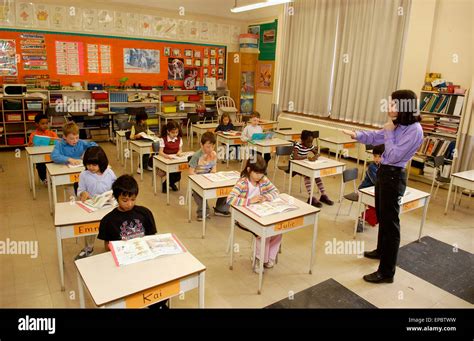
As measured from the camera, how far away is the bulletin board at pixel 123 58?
828cm

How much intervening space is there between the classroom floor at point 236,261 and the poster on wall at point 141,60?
4.85 meters

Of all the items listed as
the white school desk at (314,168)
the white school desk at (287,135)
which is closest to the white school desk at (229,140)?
the white school desk at (287,135)

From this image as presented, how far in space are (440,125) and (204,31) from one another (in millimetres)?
6943

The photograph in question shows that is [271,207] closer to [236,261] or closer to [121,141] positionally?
[236,261]

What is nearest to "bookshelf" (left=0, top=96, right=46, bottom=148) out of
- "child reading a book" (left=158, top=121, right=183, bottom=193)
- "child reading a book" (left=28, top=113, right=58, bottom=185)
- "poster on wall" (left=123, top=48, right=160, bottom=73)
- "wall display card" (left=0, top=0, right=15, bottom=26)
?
"wall display card" (left=0, top=0, right=15, bottom=26)

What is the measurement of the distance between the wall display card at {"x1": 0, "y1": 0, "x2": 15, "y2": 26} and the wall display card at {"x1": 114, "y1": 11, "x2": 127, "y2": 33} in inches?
87.4

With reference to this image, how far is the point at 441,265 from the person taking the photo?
12.4 ft

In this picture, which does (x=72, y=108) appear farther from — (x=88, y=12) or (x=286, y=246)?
(x=286, y=246)

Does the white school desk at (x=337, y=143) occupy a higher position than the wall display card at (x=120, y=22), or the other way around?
the wall display card at (x=120, y=22)

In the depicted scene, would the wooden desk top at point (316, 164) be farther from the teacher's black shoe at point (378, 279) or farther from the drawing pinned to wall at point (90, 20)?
the drawing pinned to wall at point (90, 20)

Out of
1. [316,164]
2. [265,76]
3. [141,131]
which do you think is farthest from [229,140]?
[265,76]

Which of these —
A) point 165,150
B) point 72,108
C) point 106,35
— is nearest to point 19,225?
point 165,150

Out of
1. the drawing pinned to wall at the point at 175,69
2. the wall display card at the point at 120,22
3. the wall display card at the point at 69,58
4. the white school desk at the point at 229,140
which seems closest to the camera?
the white school desk at the point at 229,140
